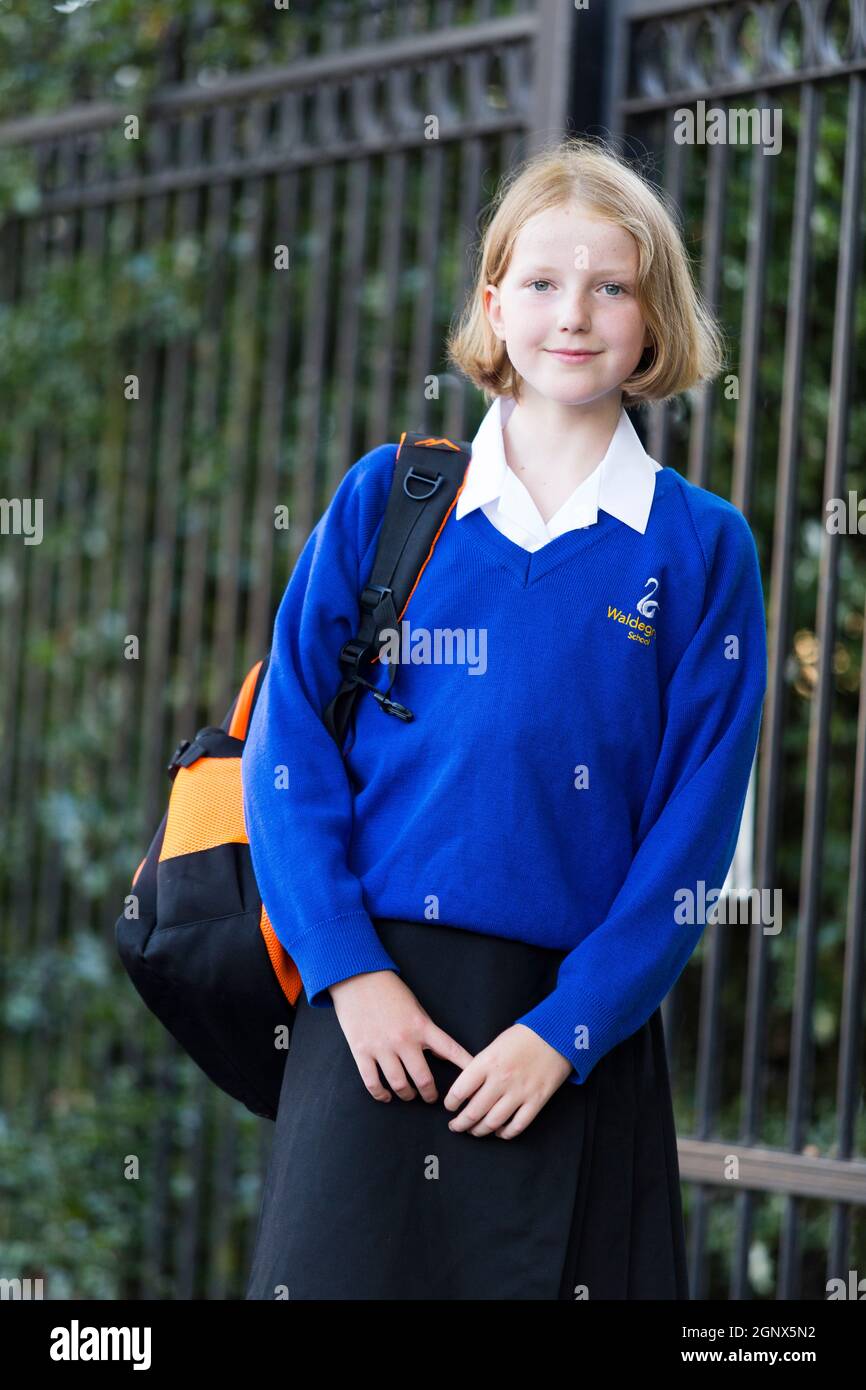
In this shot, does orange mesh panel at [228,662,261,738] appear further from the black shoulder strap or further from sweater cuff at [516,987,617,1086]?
sweater cuff at [516,987,617,1086]

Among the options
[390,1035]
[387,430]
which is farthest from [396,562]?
[387,430]

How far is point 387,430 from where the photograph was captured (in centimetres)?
370

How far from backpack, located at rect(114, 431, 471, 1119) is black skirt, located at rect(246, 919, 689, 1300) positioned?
0.14 meters

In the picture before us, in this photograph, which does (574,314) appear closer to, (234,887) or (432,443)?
(432,443)

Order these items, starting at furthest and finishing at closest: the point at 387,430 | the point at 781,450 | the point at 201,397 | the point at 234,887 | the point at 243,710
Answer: the point at 201,397 < the point at 387,430 < the point at 781,450 < the point at 243,710 < the point at 234,887

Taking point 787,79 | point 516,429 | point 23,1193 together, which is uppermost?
point 787,79

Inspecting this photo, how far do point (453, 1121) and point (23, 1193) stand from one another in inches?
105

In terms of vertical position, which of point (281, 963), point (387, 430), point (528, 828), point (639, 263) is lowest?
point (281, 963)

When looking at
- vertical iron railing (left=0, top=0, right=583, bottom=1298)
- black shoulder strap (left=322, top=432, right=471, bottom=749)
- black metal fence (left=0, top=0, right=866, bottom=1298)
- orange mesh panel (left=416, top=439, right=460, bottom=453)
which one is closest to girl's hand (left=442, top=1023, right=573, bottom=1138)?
black shoulder strap (left=322, top=432, right=471, bottom=749)

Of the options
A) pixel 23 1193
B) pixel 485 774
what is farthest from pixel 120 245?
pixel 485 774

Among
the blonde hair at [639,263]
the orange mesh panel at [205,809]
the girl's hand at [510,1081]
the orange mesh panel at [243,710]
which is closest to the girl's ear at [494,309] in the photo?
the blonde hair at [639,263]

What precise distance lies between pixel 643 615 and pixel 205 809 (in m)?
0.61
